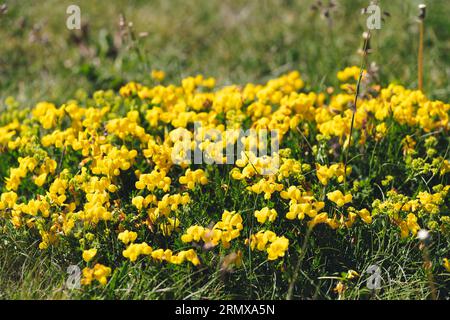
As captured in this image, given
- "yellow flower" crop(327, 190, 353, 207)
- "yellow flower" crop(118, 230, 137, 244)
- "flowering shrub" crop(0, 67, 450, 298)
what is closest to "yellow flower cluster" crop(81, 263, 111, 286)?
"flowering shrub" crop(0, 67, 450, 298)

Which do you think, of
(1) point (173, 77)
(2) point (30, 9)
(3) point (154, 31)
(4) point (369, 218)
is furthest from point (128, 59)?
(4) point (369, 218)

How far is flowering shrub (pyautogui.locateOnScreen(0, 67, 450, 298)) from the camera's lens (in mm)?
2732

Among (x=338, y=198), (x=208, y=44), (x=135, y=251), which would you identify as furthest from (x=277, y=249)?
(x=208, y=44)

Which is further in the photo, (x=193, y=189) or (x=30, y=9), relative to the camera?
(x=30, y=9)

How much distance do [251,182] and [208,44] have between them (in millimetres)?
2807

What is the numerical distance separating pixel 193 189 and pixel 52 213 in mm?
644

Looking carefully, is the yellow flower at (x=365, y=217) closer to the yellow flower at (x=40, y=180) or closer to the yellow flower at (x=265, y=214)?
the yellow flower at (x=265, y=214)

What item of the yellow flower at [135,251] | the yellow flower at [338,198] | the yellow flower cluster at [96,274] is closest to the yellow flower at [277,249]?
the yellow flower at [338,198]

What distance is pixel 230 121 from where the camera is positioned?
10.8ft

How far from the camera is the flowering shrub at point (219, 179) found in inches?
108

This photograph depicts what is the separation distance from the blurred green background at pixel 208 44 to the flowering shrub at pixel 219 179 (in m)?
0.91

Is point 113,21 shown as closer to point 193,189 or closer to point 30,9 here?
point 30,9

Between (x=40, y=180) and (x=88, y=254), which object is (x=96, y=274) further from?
(x=40, y=180)

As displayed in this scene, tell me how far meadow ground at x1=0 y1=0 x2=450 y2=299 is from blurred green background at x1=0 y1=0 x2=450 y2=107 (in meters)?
0.02
